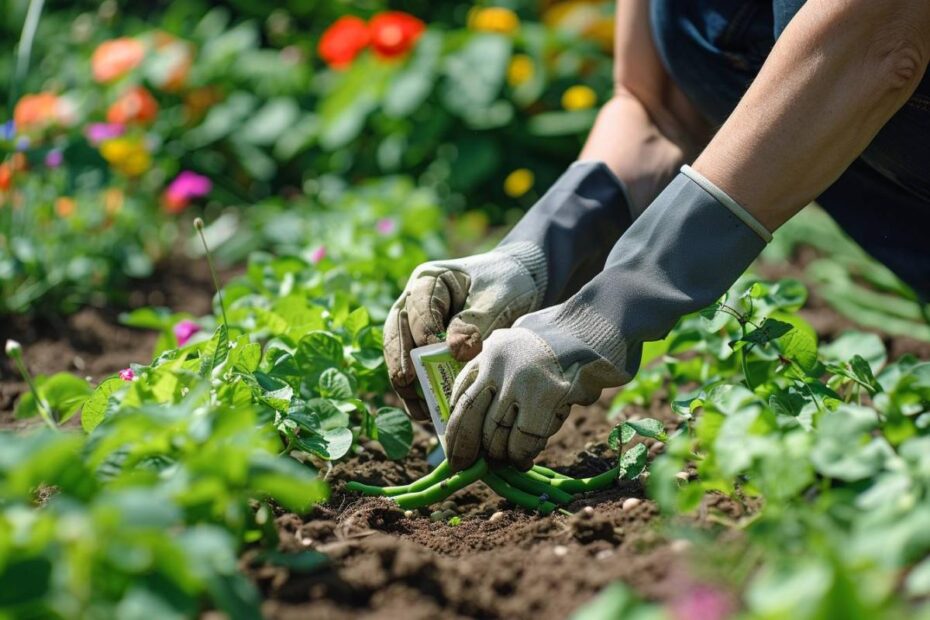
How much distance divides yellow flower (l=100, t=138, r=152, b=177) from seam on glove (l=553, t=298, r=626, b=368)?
7.62ft

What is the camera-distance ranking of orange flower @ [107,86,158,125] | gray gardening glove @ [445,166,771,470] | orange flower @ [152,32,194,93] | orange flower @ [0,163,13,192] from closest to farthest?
gray gardening glove @ [445,166,771,470] → orange flower @ [0,163,13,192] → orange flower @ [107,86,158,125] → orange flower @ [152,32,194,93]

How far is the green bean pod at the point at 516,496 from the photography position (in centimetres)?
165

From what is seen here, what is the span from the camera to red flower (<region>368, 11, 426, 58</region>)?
3.82 meters

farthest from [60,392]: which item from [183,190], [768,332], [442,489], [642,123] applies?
[183,190]

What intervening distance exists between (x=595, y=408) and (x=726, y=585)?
1263 mm

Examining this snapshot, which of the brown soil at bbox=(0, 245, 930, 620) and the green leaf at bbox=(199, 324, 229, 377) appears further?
the green leaf at bbox=(199, 324, 229, 377)

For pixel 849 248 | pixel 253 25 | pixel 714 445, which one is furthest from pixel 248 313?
pixel 253 25

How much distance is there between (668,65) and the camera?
2203 mm

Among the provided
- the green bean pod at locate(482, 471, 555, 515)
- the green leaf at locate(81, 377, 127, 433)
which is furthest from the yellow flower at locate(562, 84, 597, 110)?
the green leaf at locate(81, 377, 127, 433)

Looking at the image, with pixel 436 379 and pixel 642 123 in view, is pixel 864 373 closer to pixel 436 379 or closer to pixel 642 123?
pixel 436 379

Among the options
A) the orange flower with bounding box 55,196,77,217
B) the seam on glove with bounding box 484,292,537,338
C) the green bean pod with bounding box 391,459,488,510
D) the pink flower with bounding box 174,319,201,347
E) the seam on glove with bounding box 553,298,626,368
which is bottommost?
the orange flower with bounding box 55,196,77,217

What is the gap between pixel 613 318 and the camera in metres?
1.58

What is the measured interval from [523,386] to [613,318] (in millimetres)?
178

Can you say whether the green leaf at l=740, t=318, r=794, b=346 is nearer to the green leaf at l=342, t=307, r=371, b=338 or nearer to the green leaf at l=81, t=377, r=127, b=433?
the green leaf at l=342, t=307, r=371, b=338
